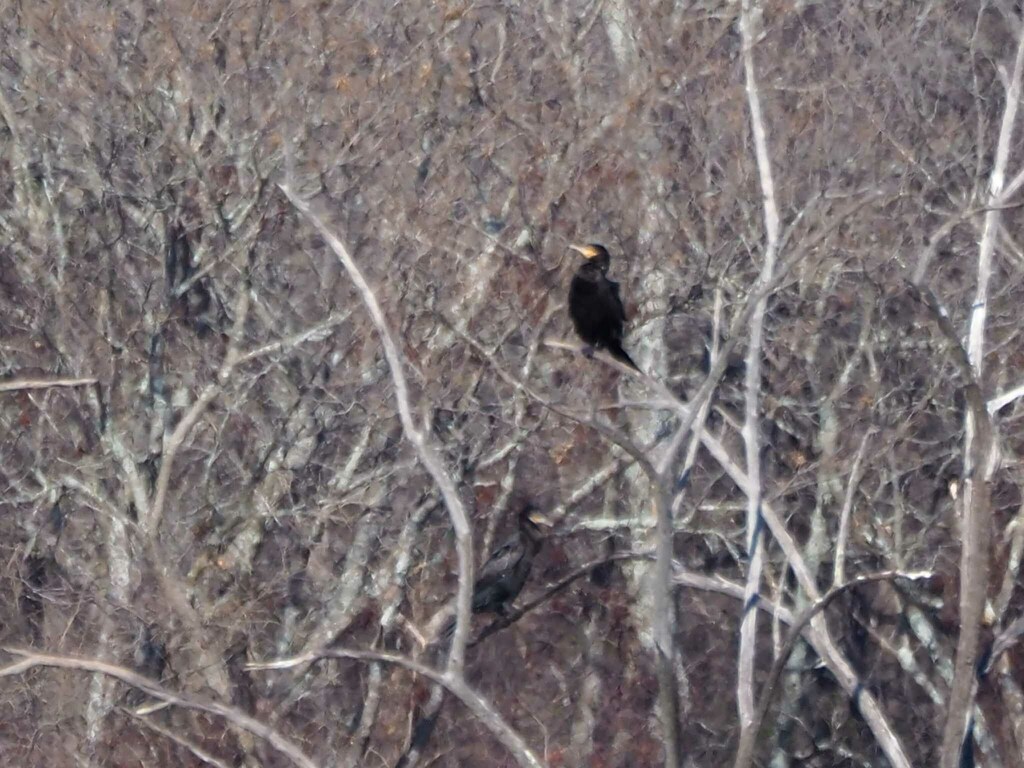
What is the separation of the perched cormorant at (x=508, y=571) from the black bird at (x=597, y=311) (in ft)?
4.31

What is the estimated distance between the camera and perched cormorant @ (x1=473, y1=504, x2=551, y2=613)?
31.1ft

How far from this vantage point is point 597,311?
8.74m

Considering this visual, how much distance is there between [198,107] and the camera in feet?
35.4

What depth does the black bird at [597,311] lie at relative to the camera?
8.66m

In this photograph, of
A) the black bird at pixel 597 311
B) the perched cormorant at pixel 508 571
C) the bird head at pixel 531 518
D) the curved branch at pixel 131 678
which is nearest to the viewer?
the curved branch at pixel 131 678

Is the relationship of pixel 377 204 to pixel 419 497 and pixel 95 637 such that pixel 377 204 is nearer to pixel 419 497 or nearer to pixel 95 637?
pixel 419 497

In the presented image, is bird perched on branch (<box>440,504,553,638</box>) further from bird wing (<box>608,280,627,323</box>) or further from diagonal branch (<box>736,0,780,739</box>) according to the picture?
diagonal branch (<box>736,0,780,739</box>)

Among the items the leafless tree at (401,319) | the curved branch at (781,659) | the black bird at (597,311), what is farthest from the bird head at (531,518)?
the curved branch at (781,659)

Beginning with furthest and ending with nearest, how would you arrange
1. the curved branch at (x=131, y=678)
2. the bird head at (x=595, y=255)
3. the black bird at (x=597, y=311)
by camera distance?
the bird head at (x=595, y=255), the black bird at (x=597, y=311), the curved branch at (x=131, y=678)

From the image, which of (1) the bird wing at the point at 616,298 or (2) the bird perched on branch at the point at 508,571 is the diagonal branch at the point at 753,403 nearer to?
(1) the bird wing at the point at 616,298

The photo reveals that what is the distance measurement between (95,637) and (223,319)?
7.45 ft

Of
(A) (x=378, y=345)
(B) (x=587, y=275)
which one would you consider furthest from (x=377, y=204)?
(B) (x=587, y=275)

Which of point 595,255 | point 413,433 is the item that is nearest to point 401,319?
point 595,255

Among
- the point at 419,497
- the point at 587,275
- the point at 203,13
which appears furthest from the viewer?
the point at 419,497
